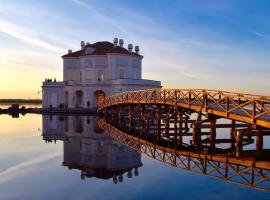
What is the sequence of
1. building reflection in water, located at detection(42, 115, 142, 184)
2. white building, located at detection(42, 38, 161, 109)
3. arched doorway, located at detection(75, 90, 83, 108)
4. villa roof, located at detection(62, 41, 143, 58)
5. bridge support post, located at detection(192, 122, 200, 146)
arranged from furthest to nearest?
villa roof, located at detection(62, 41, 143, 58), arched doorway, located at detection(75, 90, 83, 108), white building, located at detection(42, 38, 161, 109), bridge support post, located at detection(192, 122, 200, 146), building reflection in water, located at detection(42, 115, 142, 184)

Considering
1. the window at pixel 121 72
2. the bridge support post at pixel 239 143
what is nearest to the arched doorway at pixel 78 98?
the window at pixel 121 72

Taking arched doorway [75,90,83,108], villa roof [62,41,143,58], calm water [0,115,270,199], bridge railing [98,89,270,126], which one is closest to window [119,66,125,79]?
villa roof [62,41,143,58]

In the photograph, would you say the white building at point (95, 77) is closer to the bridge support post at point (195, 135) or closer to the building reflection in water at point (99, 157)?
the building reflection in water at point (99, 157)

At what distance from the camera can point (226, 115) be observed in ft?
57.1

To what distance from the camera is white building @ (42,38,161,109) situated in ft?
168

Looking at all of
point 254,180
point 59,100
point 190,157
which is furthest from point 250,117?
point 59,100

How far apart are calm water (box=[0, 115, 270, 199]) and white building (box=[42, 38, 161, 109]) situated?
3091cm

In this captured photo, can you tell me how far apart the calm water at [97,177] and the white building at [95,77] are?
30908 mm

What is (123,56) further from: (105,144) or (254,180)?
(254,180)

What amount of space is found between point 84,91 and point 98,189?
1634 inches

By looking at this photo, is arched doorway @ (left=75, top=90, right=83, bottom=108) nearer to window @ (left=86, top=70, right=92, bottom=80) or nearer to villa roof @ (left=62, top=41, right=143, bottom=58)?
window @ (left=86, top=70, right=92, bottom=80)

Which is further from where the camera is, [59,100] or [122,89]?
[59,100]

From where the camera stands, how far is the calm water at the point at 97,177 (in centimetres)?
1106

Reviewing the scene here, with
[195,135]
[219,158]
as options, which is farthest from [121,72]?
[219,158]
